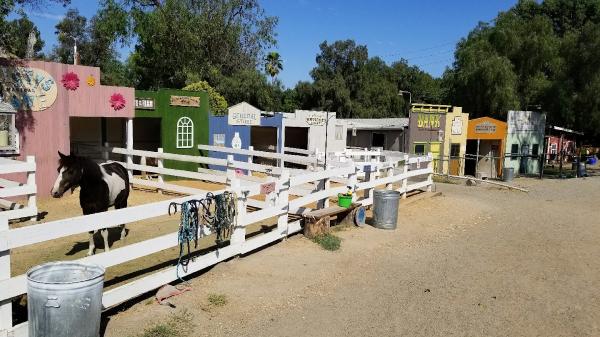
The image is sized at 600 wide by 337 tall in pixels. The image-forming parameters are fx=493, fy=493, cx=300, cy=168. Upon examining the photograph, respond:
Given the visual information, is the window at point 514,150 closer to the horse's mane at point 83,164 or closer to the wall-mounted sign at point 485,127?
the wall-mounted sign at point 485,127

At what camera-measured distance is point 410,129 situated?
998 inches

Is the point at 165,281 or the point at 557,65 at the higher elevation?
the point at 557,65

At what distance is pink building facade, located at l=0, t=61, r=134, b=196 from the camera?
39.1ft

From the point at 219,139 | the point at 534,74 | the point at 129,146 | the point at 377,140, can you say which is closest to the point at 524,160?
the point at 534,74

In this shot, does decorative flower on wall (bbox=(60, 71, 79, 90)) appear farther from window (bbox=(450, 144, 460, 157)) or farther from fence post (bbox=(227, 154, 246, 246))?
window (bbox=(450, 144, 460, 157))

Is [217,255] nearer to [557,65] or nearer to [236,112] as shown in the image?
[236,112]

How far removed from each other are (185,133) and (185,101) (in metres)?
1.09

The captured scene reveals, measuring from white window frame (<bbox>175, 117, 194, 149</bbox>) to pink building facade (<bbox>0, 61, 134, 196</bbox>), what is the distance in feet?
10.1

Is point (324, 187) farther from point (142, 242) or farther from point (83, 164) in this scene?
point (142, 242)

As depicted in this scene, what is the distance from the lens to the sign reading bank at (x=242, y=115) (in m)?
17.8

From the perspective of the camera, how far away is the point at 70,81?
42.8ft

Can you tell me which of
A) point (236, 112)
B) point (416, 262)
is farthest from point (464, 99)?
point (416, 262)

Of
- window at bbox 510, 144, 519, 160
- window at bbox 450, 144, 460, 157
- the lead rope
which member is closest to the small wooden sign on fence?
the lead rope

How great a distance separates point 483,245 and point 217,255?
557 cm
